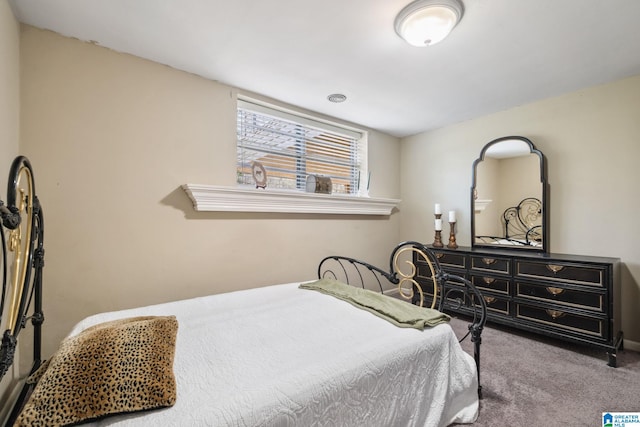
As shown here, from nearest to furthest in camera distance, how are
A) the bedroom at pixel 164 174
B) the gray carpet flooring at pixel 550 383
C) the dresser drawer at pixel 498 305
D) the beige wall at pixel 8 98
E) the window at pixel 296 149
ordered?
1. the beige wall at pixel 8 98
2. the gray carpet flooring at pixel 550 383
3. the bedroom at pixel 164 174
4. the dresser drawer at pixel 498 305
5. the window at pixel 296 149

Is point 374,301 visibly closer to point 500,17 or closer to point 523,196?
point 500,17

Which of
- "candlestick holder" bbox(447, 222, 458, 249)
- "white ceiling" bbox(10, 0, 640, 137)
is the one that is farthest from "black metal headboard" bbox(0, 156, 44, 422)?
"candlestick holder" bbox(447, 222, 458, 249)

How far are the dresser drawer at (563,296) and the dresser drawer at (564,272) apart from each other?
3.2 inches

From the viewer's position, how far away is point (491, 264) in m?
2.70

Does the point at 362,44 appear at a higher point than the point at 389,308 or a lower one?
higher

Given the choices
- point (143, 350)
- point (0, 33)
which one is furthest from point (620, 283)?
point (0, 33)

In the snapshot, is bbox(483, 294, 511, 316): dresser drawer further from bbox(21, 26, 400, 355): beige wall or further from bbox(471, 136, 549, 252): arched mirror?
bbox(21, 26, 400, 355): beige wall

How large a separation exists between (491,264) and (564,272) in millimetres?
542

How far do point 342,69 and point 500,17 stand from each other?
106cm

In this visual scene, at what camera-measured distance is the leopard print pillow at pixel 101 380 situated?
739mm

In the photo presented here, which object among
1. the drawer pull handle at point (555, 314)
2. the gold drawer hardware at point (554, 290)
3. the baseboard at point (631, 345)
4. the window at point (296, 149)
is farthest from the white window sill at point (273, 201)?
the baseboard at point (631, 345)

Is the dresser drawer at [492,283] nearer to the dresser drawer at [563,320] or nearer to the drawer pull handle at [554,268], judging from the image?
the dresser drawer at [563,320]

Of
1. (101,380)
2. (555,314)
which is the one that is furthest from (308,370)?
(555,314)

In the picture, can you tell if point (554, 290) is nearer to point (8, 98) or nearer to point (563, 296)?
point (563, 296)
